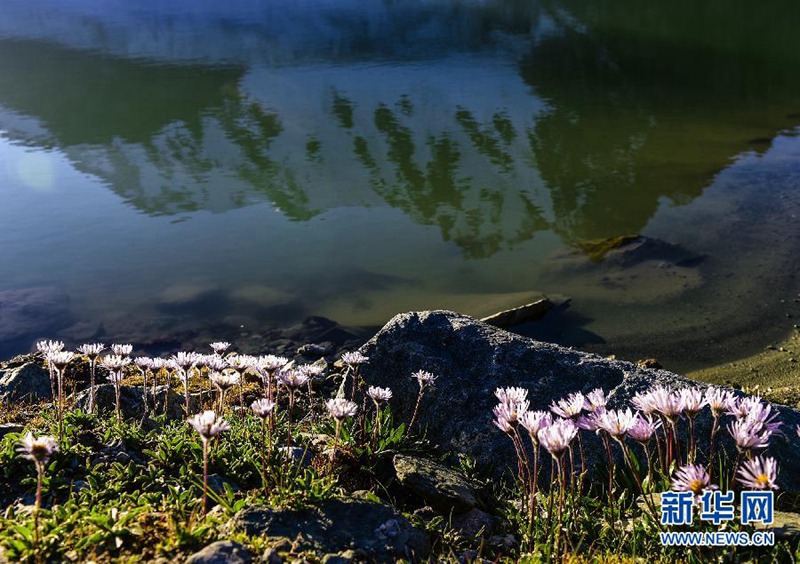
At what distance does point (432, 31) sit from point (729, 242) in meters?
55.8

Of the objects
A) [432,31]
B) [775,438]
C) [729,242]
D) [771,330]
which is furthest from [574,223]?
[432,31]

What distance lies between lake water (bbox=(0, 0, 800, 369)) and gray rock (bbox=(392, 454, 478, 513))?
8.15 meters

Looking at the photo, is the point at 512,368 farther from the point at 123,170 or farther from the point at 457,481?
the point at 123,170

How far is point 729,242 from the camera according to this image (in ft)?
55.5

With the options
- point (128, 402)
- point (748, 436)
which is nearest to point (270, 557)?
point (748, 436)

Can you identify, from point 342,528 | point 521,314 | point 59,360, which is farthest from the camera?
point 521,314

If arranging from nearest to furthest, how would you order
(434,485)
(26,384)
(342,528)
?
(342,528)
(434,485)
(26,384)

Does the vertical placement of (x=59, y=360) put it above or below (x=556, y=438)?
below

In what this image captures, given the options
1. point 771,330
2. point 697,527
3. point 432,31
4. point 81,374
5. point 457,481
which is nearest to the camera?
point 697,527

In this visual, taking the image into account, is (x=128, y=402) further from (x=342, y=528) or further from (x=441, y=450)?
(x=342, y=528)

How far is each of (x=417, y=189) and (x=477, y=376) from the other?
683 inches

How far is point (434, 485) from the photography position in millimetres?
5121

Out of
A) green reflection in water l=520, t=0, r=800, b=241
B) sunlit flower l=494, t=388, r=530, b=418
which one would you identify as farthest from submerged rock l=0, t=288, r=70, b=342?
sunlit flower l=494, t=388, r=530, b=418

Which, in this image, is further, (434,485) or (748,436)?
(434,485)
